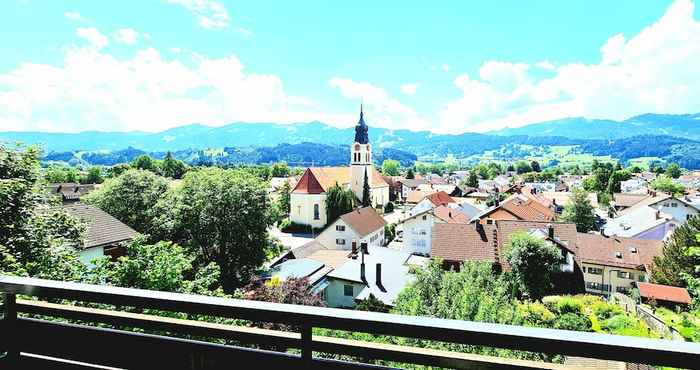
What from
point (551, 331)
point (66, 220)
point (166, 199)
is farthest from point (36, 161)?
point (166, 199)

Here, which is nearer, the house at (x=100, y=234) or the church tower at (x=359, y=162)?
the house at (x=100, y=234)

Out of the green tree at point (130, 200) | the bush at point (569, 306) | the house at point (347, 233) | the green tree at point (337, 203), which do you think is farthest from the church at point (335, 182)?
the bush at point (569, 306)

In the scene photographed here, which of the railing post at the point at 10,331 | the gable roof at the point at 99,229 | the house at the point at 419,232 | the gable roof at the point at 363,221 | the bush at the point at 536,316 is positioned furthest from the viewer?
the gable roof at the point at 363,221

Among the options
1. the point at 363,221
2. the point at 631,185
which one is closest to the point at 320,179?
the point at 363,221

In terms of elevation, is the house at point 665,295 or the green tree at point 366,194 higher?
the green tree at point 366,194

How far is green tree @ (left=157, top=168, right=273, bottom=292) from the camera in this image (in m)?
21.7

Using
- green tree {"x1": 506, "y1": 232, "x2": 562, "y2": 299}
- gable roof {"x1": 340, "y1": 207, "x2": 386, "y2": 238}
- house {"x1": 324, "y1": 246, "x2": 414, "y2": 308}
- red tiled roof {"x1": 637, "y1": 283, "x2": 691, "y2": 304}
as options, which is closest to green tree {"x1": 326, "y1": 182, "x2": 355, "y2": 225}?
gable roof {"x1": 340, "y1": 207, "x2": 386, "y2": 238}

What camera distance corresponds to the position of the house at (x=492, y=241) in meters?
25.4

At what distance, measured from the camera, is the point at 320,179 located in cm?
5216

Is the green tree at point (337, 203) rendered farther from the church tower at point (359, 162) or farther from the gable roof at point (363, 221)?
the church tower at point (359, 162)

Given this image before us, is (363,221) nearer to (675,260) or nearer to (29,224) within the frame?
(675,260)

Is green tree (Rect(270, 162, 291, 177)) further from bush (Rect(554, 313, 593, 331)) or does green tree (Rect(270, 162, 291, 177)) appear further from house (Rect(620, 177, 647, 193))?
bush (Rect(554, 313, 593, 331))

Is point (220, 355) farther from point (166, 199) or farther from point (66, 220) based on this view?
point (166, 199)

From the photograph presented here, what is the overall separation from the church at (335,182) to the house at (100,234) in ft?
99.6
